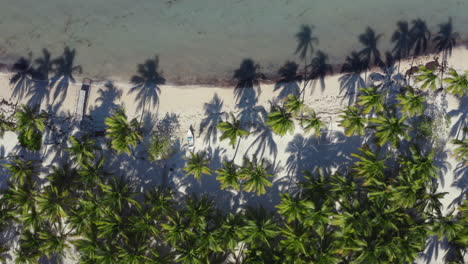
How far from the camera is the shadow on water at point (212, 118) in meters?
15.0

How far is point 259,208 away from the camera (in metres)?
14.7

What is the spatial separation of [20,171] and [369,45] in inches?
→ 705

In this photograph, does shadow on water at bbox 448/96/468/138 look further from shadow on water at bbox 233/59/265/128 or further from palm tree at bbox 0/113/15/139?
palm tree at bbox 0/113/15/139

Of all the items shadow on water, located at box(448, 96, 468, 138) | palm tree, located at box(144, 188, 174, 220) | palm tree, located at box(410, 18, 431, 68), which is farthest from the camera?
palm tree, located at box(410, 18, 431, 68)

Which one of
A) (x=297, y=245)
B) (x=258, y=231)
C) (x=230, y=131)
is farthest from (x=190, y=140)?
(x=297, y=245)

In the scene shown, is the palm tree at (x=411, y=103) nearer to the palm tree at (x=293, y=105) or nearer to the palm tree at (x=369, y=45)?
the palm tree at (x=369, y=45)

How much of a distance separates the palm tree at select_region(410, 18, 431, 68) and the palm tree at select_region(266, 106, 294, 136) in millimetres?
7636

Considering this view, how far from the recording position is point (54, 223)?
14508 millimetres

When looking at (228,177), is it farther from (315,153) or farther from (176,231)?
(315,153)

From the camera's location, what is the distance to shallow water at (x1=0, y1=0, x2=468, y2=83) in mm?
15469

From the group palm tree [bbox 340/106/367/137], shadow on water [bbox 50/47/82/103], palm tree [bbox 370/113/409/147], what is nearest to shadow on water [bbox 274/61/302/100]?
palm tree [bbox 340/106/367/137]

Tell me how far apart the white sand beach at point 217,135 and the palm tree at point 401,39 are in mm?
731

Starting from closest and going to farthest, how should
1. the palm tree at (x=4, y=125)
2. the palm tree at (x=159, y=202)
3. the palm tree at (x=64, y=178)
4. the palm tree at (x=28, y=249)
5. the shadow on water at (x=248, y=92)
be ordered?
the palm tree at (x=159, y=202) < the palm tree at (x=28, y=249) < the palm tree at (x=64, y=178) < the palm tree at (x=4, y=125) < the shadow on water at (x=248, y=92)

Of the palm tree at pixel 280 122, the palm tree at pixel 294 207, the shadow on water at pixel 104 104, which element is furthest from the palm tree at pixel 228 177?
the shadow on water at pixel 104 104
